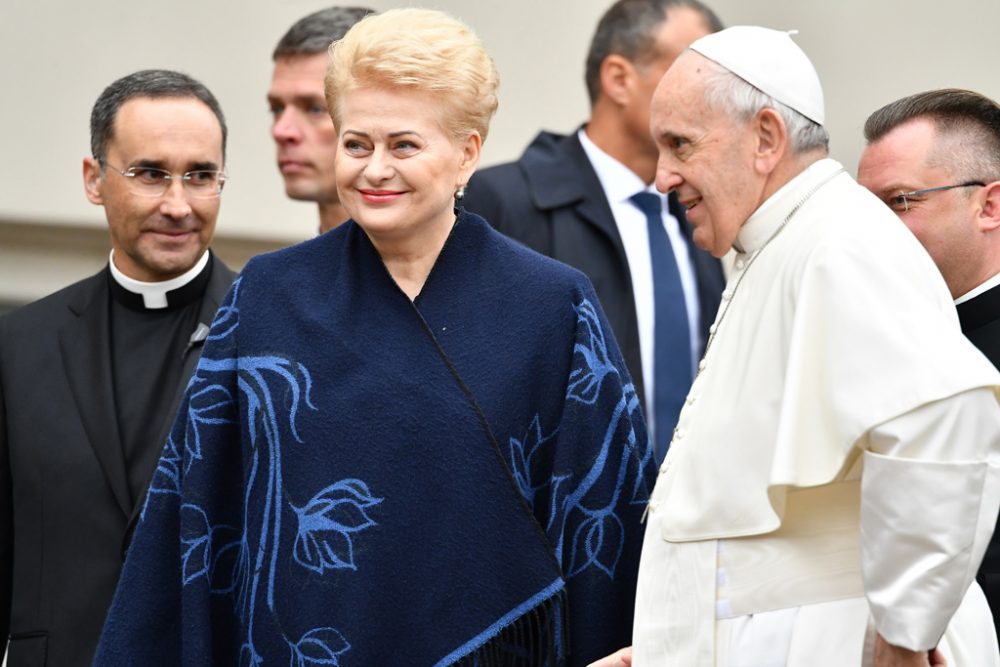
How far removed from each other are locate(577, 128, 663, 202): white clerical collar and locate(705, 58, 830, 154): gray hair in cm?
196

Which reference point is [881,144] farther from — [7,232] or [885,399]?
[7,232]

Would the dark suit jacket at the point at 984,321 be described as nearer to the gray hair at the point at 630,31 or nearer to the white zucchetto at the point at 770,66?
the white zucchetto at the point at 770,66

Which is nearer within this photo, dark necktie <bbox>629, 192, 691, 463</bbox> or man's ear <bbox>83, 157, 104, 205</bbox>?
man's ear <bbox>83, 157, 104, 205</bbox>

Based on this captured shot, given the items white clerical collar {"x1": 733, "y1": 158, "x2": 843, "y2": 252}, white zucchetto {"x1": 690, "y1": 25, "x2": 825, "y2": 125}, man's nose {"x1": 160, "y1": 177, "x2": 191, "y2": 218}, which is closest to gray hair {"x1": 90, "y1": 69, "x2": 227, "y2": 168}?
man's nose {"x1": 160, "y1": 177, "x2": 191, "y2": 218}

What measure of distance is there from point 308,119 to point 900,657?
109 inches

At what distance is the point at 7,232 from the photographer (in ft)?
20.8

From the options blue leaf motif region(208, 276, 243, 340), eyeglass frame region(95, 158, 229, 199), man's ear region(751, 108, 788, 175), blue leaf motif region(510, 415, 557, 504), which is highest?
eyeglass frame region(95, 158, 229, 199)

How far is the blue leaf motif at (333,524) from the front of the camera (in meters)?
3.42

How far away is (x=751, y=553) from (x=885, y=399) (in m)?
0.38

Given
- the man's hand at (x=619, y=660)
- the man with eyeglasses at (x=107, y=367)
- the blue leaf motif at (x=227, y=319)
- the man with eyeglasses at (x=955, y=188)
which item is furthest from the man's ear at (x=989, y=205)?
the man with eyeglasses at (x=107, y=367)

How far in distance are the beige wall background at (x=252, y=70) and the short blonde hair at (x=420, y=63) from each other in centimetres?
295

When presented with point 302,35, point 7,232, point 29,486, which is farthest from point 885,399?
point 7,232

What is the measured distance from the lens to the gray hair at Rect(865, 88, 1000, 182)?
369 centimetres

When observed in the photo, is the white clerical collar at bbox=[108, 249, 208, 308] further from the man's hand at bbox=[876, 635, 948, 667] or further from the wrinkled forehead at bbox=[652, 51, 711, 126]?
the man's hand at bbox=[876, 635, 948, 667]
